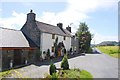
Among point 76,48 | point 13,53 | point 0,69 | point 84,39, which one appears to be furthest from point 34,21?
point 84,39

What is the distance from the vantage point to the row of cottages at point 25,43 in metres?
24.1

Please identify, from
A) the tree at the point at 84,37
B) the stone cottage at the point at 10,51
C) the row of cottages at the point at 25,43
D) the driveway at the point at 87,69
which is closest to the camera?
the driveway at the point at 87,69

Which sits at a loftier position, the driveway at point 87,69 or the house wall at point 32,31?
the house wall at point 32,31

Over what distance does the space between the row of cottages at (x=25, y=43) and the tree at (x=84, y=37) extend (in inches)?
927

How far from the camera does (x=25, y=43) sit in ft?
98.6

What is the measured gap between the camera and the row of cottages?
24112mm

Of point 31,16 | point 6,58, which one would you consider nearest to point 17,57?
point 6,58

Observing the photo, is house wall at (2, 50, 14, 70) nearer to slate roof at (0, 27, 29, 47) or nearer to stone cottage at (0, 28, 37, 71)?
stone cottage at (0, 28, 37, 71)

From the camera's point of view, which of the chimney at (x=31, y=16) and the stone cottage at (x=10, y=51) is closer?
the stone cottage at (x=10, y=51)

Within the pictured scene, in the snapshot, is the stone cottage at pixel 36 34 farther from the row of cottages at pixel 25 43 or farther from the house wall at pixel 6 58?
the house wall at pixel 6 58

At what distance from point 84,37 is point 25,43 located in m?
39.2

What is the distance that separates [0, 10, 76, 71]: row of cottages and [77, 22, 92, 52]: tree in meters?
23.5

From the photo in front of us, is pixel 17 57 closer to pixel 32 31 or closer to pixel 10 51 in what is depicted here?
pixel 10 51

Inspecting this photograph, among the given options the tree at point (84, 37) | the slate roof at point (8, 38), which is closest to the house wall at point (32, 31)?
the slate roof at point (8, 38)
